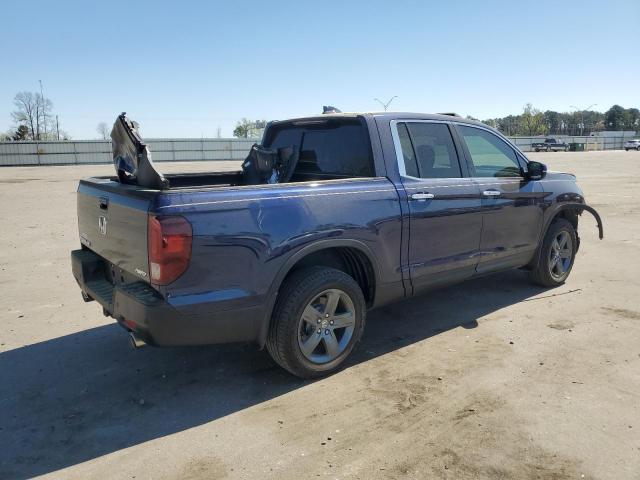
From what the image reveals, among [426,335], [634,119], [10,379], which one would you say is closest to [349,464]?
[426,335]

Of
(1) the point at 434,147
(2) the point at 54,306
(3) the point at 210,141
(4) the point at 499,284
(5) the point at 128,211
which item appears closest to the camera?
(5) the point at 128,211

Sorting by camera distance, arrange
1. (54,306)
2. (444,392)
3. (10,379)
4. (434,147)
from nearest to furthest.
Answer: (444,392)
(10,379)
(434,147)
(54,306)

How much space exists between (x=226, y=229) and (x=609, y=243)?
24.0 ft

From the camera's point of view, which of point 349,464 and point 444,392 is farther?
point 444,392

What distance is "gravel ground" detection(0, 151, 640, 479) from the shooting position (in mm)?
2783

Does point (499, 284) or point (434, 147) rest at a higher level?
point (434, 147)

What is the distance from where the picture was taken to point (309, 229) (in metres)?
3.44

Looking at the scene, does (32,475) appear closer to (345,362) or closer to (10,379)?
(10,379)

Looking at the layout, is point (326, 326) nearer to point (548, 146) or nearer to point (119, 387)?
point (119, 387)

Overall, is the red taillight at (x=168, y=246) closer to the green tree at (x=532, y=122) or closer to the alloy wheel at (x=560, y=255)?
the alloy wheel at (x=560, y=255)

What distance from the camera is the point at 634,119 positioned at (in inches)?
5192

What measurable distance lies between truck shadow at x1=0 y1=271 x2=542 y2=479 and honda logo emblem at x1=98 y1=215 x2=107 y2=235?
1080 millimetres

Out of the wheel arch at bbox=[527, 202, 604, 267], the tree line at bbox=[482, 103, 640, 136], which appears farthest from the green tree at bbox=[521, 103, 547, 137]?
the wheel arch at bbox=[527, 202, 604, 267]

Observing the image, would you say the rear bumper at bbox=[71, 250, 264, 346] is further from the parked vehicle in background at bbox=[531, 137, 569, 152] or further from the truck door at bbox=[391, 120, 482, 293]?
the parked vehicle in background at bbox=[531, 137, 569, 152]
